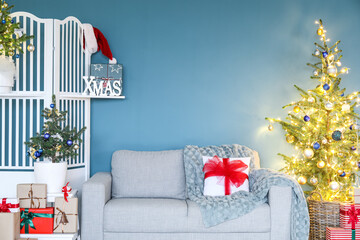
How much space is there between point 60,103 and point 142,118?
2.73ft

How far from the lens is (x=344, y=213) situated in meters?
3.04

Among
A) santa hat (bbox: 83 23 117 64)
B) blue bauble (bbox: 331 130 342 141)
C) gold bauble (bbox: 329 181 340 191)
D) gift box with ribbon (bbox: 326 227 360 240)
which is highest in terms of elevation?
santa hat (bbox: 83 23 117 64)

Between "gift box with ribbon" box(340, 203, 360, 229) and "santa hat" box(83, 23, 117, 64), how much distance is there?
2.50m

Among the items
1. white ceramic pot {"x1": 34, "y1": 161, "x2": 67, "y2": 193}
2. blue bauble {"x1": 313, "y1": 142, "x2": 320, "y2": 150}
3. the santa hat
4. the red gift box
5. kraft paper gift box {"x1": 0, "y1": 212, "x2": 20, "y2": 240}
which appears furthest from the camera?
the santa hat

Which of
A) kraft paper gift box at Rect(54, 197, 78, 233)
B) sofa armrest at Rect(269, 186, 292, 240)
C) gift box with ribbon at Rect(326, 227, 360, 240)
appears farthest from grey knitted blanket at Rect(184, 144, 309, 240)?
kraft paper gift box at Rect(54, 197, 78, 233)

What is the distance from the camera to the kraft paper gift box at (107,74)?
3.58 metres

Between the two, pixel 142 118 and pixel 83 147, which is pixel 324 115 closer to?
pixel 142 118

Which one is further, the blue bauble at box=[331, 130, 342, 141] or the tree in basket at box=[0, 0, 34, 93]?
the blue bauble at box=[331, 130, 342, 141]

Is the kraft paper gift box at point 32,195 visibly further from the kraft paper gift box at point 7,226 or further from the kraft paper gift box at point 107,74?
the kraft paper gift box at point 107,74

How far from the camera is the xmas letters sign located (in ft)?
11.7

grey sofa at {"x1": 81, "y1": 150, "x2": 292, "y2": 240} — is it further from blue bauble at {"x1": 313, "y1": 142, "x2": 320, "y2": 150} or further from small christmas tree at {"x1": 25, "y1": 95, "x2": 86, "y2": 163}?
blue bauble at {"x1": 313, "y1": 142, "x2": 320, "y2": 150}

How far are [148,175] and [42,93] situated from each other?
1190mm

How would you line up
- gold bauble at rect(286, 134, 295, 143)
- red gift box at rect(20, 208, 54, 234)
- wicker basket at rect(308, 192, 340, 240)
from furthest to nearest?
1. gold bauble at rect(286, 134, 295, 143)
2. wicker basket at rect(308, 192, 340, 240)
3. red gift box at rect(20, 208, 54, 234)

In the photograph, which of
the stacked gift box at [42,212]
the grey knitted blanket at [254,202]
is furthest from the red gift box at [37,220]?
the grey knitted blanket at [254,202]
